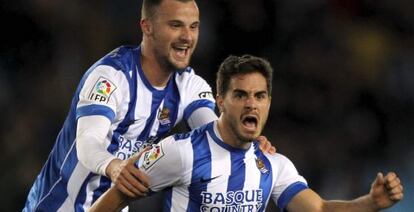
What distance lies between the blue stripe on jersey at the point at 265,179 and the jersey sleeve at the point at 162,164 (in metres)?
0.44

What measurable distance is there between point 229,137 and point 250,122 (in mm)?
165

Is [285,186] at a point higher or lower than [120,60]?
lower

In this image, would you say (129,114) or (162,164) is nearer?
(162,164)

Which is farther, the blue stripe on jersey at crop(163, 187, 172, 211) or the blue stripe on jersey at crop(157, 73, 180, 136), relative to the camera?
the blue stripe on jersey at crop(157, 73, 180, 136)

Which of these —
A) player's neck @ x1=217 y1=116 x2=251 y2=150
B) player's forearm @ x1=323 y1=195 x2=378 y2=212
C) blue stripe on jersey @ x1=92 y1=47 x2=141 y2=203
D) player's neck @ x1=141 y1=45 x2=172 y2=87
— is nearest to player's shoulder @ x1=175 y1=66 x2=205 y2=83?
player's neck @ x1=141 y1=45 x2=172 y2=87

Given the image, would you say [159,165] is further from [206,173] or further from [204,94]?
[204,94]

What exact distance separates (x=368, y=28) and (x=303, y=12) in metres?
0.59

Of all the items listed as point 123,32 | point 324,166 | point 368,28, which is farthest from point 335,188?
point 123,32

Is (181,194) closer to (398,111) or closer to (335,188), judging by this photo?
(335,188)

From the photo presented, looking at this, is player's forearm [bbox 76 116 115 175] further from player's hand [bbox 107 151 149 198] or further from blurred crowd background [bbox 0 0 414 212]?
blurred crowd background [bbox 0 0 414 212]

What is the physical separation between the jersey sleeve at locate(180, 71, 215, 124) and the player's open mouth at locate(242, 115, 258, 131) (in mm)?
700

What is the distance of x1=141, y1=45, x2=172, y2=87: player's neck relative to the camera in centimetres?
497

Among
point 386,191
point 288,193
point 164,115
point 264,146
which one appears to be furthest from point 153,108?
point 386,191

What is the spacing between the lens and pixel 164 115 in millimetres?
5086
